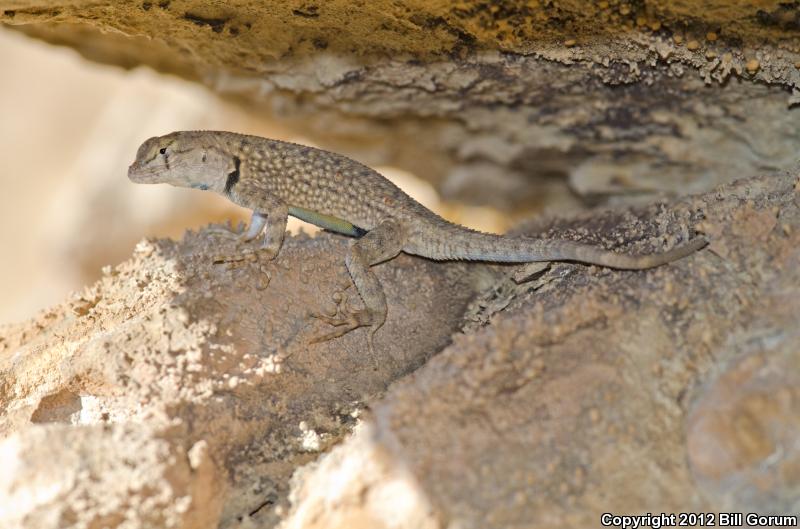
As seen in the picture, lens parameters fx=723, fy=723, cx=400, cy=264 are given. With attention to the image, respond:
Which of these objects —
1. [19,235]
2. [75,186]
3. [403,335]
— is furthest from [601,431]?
[19,235]

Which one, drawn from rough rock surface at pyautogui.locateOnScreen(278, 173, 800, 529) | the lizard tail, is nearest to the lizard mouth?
the lizard tail

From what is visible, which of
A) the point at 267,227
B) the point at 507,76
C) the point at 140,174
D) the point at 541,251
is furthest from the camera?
the point at 507,76

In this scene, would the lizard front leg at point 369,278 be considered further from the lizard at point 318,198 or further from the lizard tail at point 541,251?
the lizard tail at point 541,251

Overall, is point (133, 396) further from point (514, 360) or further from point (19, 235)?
point (19, 235)

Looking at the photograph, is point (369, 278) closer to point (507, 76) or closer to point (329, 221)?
point (329, 221)

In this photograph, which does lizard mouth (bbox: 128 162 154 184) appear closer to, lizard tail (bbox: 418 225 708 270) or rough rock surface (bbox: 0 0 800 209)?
rough rock surface (bbox: 0 0 800 209)

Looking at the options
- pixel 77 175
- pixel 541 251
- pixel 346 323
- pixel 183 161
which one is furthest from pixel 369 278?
pixel 77 175
